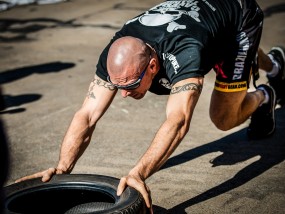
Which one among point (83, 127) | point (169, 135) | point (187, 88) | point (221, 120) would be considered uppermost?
point (187, 88)

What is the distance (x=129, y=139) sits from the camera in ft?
17.3

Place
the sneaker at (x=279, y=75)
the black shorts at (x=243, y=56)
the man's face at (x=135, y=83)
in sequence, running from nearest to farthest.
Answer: the man's face at (x=135, y=83) → the black shorts at (x=243, y=56) → the sneaker at (x=279, y=75)

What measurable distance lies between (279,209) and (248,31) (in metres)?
1.45

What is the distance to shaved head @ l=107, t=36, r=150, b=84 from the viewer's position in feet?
10.9

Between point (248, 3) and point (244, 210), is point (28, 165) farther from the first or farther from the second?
point (248, 3)

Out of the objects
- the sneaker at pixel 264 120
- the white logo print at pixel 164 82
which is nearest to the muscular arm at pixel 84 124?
the white logo print at pixel 164 82

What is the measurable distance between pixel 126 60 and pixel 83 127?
64 centimetres

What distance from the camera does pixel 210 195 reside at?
401cm

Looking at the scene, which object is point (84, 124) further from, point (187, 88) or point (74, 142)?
point (187, 88)

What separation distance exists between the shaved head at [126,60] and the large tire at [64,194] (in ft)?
2.16

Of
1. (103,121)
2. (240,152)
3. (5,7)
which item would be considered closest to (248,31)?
(240,152)

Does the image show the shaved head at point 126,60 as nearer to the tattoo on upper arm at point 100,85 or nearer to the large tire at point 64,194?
the tattoo on upper arm at point 100,85

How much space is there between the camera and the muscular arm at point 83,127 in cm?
352

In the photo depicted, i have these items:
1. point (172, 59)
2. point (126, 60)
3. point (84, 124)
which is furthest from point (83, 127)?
point (172, 59)
